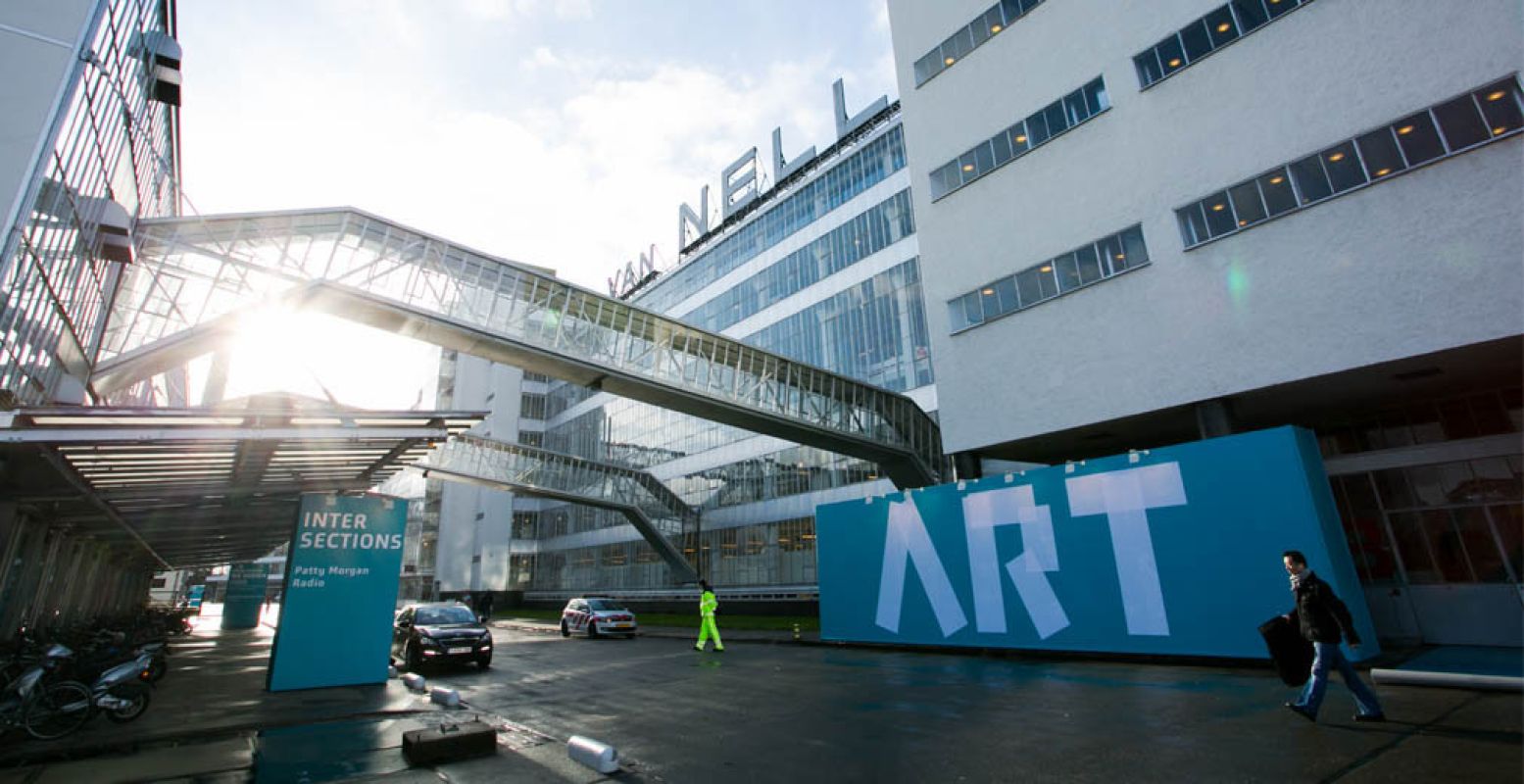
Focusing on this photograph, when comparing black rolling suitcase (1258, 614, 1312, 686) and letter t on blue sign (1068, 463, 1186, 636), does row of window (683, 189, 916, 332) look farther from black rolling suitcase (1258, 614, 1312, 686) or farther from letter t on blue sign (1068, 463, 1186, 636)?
black rolling suitcase (1258, 614, 1312, 686)

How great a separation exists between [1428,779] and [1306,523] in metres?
7.81

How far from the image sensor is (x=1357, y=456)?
52.6 feet

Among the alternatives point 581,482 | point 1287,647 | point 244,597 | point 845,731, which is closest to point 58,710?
point 845,731

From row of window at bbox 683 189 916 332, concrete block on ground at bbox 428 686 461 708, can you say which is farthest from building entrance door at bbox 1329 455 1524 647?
concrete block on ground at bbox 428 686 461 708

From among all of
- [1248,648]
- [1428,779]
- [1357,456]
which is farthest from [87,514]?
[1357,456]

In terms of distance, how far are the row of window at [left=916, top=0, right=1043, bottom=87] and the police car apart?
2381 centimetres

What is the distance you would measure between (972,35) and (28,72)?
22802 millimetres

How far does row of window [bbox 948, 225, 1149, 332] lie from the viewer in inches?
668

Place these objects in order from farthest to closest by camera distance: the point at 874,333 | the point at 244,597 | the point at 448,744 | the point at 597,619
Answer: the point at 244,597 < the point at 874,333 < the point at 597,619 < the point at 448,744

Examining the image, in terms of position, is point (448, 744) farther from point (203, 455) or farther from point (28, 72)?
point (28, 72)

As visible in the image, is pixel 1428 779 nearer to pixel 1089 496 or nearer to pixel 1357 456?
pixel 1089 496

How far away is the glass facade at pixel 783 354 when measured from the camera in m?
33.4

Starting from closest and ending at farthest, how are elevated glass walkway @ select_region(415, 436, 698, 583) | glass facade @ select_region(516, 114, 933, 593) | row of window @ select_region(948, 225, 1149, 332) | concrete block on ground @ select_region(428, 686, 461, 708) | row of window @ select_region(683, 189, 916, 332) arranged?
concrete block on ground @ select_region(428, 686, 461, 708)
row of window @ select_region(948, 225, 1149, 332)
glass facade @ select_region(516, 114, 933, 593)
row of window @ select_region(683, 189, 916, 332)
elevated glass walkway @ select_region(415, 436, 698, 583)

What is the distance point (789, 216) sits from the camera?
41969 mm
